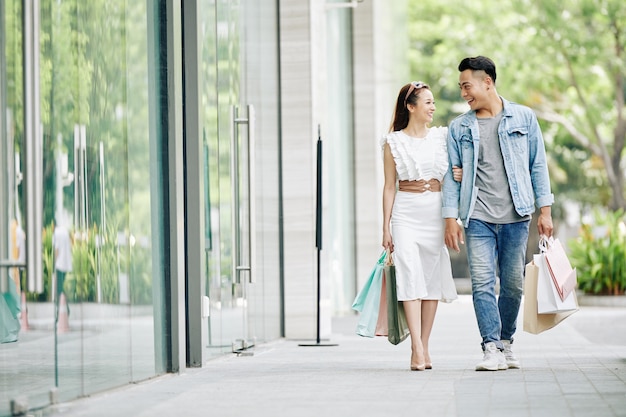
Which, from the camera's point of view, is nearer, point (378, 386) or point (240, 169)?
point (378, 386)

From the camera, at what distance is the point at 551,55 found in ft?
98.1

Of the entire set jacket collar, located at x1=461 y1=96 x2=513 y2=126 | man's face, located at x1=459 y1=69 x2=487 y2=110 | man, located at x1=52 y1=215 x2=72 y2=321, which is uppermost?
man's face, located at x1=459 y1=69 x2=487 y2=110

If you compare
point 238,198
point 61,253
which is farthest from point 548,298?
point 61,253

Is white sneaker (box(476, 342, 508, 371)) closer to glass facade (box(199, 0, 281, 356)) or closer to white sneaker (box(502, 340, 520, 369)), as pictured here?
white sneaker (box(502, 340, 520, 369))

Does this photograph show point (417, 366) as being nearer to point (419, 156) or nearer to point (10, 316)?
point (419, 156)

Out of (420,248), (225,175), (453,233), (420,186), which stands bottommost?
(420,248)

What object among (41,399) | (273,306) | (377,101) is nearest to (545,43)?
(377,101)

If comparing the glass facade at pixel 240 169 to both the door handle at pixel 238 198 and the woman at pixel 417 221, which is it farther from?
the woman at pixel 417 221

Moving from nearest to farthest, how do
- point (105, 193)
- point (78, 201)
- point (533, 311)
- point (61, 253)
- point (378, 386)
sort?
point (61, 253)
point (78, 201)
point (105, 193)
point (378, 386)
point (533, 311)

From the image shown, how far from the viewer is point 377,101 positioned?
18922mm

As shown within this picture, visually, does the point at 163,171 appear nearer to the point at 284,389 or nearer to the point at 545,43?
the point at 284,389

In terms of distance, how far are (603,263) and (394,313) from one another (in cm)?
1222

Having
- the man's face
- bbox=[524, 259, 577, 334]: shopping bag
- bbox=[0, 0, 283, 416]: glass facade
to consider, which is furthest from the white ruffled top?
bbox=[0, 0, 283, 416]: glass facade

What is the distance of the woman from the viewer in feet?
28.8
